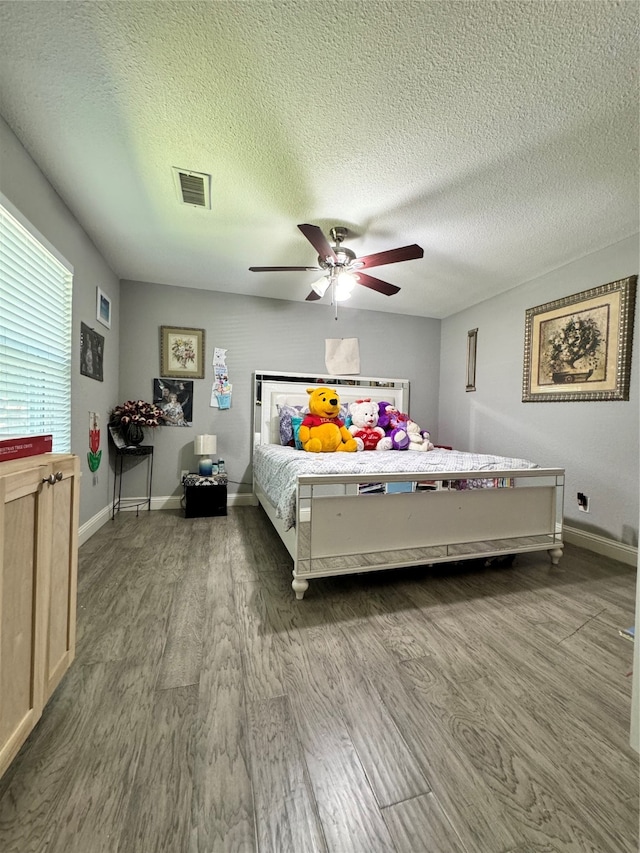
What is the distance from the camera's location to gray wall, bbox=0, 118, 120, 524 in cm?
165

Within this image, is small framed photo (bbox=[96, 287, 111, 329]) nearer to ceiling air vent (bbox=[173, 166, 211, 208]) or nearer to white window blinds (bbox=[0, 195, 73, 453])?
white window blinds (bbox=[0, 195, 73, 453])

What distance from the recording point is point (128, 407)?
10.3 feet

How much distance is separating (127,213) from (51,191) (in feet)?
1.34

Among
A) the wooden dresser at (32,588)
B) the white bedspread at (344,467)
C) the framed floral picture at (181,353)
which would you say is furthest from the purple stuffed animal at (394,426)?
the wooden dresser at (32,588)

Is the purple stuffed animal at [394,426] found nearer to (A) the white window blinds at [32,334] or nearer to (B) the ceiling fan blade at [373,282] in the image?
(B) the ceiling fan blade at [373,282]

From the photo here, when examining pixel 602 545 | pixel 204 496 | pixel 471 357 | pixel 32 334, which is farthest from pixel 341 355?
pixel 602 545

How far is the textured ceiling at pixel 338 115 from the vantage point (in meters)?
1.16

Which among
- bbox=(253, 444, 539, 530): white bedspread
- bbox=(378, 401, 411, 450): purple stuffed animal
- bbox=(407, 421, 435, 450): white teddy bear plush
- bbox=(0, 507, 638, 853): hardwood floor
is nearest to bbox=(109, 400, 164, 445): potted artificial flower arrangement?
bbox=(253, 444, 539, 530): white bedspread

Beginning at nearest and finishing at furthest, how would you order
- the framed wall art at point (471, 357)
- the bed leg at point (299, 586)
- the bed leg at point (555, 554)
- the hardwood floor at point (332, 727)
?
the hardwood floor at point (332, 727)
the bed leg at point (299, 586)
the bed leg at point (555, 554)
the framed wall art at point (471, 357)

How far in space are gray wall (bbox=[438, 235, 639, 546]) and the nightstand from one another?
2928 millimetres

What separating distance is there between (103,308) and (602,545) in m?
4.55

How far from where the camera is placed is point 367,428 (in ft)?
11.3

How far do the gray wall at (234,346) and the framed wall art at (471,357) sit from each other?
713mm

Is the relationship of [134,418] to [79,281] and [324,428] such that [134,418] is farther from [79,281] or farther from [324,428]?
[324,428]
